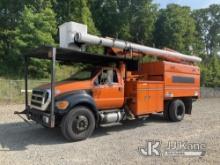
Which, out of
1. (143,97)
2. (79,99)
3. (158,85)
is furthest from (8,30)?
(79,99)

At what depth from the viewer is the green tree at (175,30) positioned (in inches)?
1962

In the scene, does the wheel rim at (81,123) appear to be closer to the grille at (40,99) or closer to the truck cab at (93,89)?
the truck cab at (93,89)

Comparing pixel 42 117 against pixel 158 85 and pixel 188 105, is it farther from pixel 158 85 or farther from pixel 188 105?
pixel 188 105

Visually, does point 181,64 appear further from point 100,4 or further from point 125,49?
point 100,4

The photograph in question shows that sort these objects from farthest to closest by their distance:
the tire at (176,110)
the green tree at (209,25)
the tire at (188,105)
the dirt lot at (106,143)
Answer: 1. the green tree at (209,25)
2. the tire at (188,105)
3. the tire at (176,110)
4. the dirt lot at (106,143)

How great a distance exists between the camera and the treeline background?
2678 centimetres

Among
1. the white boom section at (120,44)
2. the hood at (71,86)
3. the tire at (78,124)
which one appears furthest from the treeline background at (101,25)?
the tire at (78,124)

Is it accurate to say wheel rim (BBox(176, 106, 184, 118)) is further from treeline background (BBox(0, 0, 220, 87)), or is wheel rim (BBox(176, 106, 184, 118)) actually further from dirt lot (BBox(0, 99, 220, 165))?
treeline background (BBox(0, 0, 220, 87))

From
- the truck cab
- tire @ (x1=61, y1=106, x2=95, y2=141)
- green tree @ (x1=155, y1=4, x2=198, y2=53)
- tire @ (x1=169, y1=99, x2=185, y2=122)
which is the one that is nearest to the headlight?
the truck cab

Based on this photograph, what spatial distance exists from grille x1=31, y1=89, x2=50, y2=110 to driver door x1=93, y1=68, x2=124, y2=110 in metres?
1.52

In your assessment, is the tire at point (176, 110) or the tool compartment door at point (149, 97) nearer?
the tool compartment door at point (149, 97)

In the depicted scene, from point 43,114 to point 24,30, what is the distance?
65.1ft

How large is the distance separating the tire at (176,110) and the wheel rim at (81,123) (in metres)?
4.72

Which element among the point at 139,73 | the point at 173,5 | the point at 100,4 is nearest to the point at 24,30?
the point at 139,73
